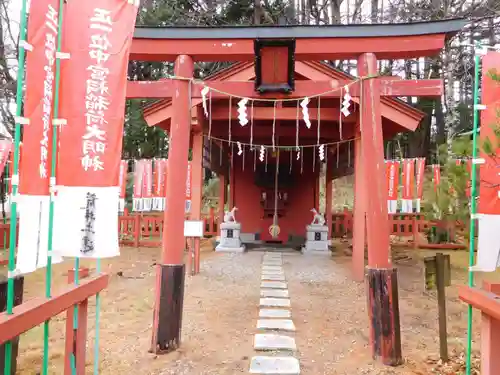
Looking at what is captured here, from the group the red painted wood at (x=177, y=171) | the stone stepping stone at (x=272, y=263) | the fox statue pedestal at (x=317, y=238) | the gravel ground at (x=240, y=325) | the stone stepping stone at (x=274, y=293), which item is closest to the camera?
the gravel ground at (x=240, y=325)

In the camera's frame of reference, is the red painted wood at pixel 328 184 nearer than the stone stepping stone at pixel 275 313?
No

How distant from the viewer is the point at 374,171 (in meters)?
4.93

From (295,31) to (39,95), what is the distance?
3671 mm

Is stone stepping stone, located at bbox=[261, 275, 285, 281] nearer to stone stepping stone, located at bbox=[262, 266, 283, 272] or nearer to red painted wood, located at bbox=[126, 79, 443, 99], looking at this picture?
stone stepping stone, located at bbox=[262, 266, 283, 272]

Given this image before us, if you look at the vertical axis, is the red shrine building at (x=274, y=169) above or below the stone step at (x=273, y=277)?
above

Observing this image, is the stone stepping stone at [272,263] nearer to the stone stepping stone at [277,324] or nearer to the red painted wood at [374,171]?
the stone stepping stone at [277,324]

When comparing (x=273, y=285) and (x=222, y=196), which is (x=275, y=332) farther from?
(x=222, y=196)

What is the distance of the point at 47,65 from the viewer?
8.91 feet

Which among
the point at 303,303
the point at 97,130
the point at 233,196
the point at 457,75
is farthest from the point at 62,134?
the point at 457,75

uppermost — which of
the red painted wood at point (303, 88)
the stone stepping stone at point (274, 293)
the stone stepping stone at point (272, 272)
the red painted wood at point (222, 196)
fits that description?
the red painted wood at point (303, 88)

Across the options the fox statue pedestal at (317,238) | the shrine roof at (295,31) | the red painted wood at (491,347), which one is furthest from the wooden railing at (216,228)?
the red painted wood at (491,347)

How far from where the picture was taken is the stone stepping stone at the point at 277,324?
18.0 feet

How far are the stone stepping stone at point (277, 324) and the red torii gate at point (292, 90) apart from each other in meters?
1.33

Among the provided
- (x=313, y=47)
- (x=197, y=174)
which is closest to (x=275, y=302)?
(x=197, y=174)
